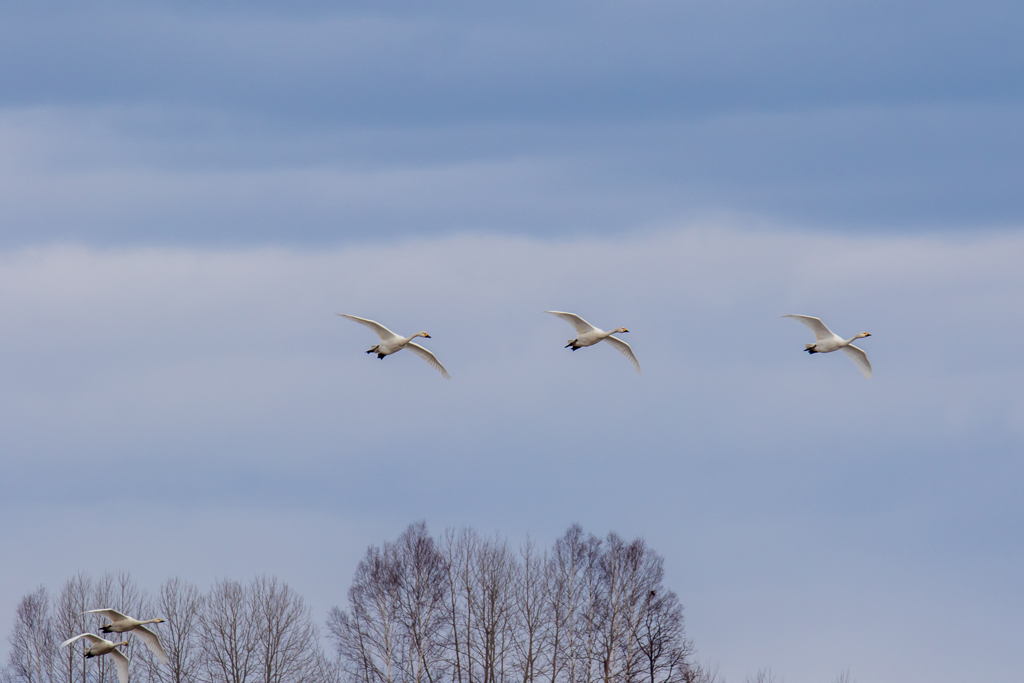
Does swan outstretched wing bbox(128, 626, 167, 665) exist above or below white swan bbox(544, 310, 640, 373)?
below

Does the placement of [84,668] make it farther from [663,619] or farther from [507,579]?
[663,619]

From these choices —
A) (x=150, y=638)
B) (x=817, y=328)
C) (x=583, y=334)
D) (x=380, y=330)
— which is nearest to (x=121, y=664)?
(x=150, y=638)

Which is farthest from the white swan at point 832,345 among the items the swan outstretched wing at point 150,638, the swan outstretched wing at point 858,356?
the swan outstretched wing at point 150,638

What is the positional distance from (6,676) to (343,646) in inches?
841

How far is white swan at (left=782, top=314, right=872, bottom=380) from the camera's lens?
59.0m

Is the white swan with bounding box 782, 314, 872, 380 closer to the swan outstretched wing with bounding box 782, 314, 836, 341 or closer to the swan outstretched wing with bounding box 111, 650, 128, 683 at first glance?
the swan outstretched wing with bounding box 782, 314, 836, 341

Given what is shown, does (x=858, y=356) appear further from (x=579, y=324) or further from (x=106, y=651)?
(x=106, y=651)

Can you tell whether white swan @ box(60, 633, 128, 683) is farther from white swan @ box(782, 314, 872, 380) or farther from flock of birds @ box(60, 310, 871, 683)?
white swan @ box(782, 314, 872, 380)

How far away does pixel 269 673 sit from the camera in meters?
89.1

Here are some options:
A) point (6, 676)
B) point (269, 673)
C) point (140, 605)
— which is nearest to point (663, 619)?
point (269, 673)

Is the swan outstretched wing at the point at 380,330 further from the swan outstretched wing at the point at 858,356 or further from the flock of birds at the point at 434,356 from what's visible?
the swan outstretched wing at the point at 858,356

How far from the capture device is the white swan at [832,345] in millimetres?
59000

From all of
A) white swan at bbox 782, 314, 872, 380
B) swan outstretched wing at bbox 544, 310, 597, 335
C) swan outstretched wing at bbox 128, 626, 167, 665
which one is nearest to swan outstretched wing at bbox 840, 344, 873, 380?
white swan at bbox 782, 314, 872, 380

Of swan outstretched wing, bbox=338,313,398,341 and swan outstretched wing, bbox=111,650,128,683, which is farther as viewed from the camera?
swan outstretched wing, bbox=111,650,128,683
